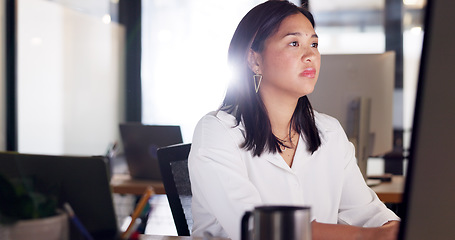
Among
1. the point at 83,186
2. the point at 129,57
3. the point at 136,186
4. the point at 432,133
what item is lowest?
the point at 136,186

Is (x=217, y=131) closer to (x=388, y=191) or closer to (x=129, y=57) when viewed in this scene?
(x=388, y=191)

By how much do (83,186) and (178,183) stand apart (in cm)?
66

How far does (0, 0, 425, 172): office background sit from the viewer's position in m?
4.04

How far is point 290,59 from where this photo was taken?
5.11ft

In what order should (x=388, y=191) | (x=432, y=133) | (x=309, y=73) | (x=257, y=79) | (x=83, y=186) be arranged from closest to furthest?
(x=432, y=133), (x=83, y=186), (x=309, y=73), (x=257, y=79), (x=388, y=191)

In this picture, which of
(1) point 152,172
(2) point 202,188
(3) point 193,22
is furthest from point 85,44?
(2) point 202,188

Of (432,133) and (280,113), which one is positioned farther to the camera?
(280,113)

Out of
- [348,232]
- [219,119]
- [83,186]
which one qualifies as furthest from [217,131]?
[83,186]

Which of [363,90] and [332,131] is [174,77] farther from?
[332,131]

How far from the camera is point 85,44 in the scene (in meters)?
4.53

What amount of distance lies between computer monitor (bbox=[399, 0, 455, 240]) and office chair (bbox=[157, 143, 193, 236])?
1083mm

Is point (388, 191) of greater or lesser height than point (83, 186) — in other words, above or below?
below

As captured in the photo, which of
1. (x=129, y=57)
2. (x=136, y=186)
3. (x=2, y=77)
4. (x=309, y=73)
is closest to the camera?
(x=309, y=73)

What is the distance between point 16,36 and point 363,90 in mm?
3023
